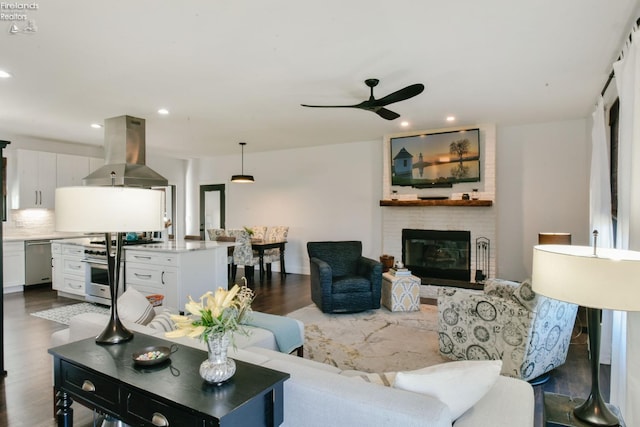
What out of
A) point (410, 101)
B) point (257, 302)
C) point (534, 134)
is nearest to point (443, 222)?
point (534, 134)

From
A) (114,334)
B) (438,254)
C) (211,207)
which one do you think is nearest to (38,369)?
(114,334)

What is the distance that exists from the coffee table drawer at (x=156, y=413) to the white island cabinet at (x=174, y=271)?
3.18 m

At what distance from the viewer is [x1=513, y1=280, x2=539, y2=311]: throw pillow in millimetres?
2631

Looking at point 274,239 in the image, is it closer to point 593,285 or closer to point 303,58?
point 303,58

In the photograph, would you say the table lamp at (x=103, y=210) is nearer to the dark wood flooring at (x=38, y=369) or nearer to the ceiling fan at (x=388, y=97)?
the dark wood flooring at (x=38, y=369)

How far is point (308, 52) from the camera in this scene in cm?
303

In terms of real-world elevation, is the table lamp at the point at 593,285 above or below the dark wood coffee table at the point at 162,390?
above

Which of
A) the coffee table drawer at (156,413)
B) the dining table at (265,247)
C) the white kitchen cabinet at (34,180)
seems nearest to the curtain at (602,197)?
the coffee table drawer at (156,413)

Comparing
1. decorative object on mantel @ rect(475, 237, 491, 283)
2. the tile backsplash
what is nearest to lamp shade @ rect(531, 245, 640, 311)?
decorative object on mantel @ rect(475, 237, 491, 283)

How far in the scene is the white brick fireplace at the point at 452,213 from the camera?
19.0 feet

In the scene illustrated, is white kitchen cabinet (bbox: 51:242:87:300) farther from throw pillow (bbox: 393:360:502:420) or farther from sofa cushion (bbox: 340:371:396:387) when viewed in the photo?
throw pillow (bbox: 393:360:502:420)

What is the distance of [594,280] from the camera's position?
1367 millimetres

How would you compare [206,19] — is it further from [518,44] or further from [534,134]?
[534,134]

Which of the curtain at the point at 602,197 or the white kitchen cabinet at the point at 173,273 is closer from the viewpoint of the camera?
the curtain at the point at 602,197
